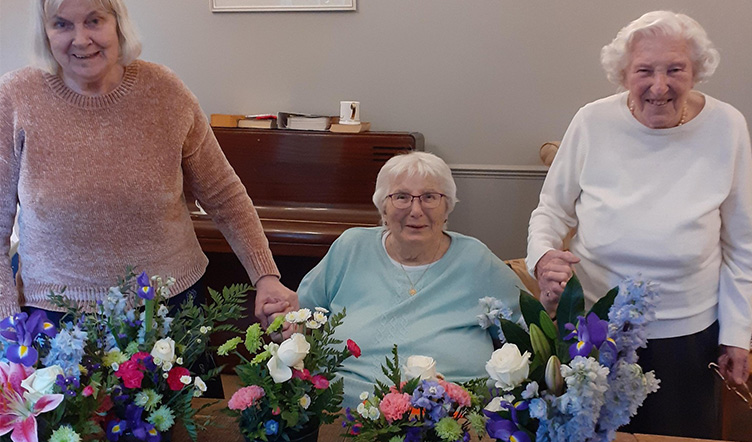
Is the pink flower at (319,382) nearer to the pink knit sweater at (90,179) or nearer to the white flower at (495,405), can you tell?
the white flower at (495,405)

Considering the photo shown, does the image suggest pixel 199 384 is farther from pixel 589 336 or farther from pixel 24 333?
pixel 589 336

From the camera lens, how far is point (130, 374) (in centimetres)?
106

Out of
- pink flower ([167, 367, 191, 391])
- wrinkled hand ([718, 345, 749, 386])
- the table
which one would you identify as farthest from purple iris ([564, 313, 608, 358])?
wrinkled hand ([718, 345, 749, 386])

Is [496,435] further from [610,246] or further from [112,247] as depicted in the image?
[112,247]

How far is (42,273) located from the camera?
61.2 inches

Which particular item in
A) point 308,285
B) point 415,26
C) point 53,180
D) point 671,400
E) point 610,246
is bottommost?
point 671,400

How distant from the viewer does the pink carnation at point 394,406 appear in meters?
1.08

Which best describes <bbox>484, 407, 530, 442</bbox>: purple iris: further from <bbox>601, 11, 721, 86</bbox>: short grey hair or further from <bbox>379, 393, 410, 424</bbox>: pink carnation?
<bbox>601, 11, 721, 86</bbox>: short grey hair

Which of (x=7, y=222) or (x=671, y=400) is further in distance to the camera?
(x=671, y=400)

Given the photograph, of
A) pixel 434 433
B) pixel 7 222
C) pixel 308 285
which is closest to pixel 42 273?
pixel 7 222

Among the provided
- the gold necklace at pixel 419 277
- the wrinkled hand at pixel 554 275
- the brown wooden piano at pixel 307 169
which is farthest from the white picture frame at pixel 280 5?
the wrinkled hand at pixel 554 275

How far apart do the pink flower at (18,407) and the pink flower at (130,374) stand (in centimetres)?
9

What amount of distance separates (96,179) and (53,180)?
9 cm

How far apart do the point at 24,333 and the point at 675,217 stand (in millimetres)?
1428
